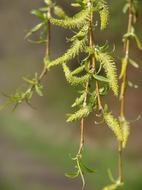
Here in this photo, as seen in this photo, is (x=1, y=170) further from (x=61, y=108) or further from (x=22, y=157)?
(x=61, y=108)

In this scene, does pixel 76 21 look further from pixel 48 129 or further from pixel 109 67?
pixel 48 129

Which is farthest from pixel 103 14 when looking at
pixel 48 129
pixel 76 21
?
pixel 48 129

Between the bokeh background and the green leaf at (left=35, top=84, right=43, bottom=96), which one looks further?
the bokeh background

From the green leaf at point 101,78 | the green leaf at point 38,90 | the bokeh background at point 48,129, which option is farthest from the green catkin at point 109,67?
the bokeh background at point 48,129

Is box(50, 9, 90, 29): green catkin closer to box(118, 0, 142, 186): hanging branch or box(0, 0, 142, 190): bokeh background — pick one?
box(118, 0, 142, 186): hanging branch

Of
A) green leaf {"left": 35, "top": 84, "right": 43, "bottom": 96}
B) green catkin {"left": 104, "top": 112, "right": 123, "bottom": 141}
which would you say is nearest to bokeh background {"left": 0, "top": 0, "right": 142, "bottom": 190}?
green leaf {"left": 35, "top": 84, "right": 43, "bottom": 96}

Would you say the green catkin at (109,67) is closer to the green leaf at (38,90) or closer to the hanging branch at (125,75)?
the hanging branch at (125,75)

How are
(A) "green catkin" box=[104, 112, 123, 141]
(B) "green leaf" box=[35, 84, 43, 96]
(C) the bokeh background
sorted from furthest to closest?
(C) the bokeh background < (B) "green leaf" box=[35, 84, 43, 96] < (A) "green catkin" box=[104, 112, 123, 141]

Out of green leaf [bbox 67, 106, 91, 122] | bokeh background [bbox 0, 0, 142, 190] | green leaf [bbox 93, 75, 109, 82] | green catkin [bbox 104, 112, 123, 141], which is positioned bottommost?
bokeh background [bbox 0, 0, 142, 190]
